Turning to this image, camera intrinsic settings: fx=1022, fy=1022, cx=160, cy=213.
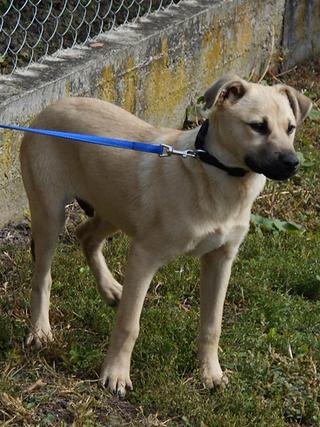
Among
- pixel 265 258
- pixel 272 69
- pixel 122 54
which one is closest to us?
pixel 265 258

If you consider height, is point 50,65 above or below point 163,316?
above

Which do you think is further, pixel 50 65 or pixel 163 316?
pixel 50 65

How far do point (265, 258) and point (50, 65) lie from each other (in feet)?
5.60

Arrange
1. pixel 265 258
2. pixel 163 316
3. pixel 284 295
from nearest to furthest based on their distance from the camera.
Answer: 1. pixel 163 316
2. pixel 284 295
3. pixel 265 258

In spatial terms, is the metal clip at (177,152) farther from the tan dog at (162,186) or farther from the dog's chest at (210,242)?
the dog's chest at (210,242)

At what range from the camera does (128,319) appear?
4.34 meters

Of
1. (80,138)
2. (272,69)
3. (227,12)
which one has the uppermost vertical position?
(80,138)

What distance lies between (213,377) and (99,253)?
960 mm

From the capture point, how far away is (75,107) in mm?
4770

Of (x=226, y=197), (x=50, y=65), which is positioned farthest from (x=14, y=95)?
(x=226, y=197)

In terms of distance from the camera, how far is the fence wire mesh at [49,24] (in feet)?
→ 20.3

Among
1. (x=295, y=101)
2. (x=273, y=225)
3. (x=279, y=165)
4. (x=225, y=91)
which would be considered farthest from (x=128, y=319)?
(x=273, y=225)

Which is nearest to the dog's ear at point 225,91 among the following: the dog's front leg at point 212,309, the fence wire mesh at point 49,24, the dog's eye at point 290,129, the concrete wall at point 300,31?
the dog's eye at point 290,129

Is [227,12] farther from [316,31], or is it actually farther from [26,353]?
[26,353]
